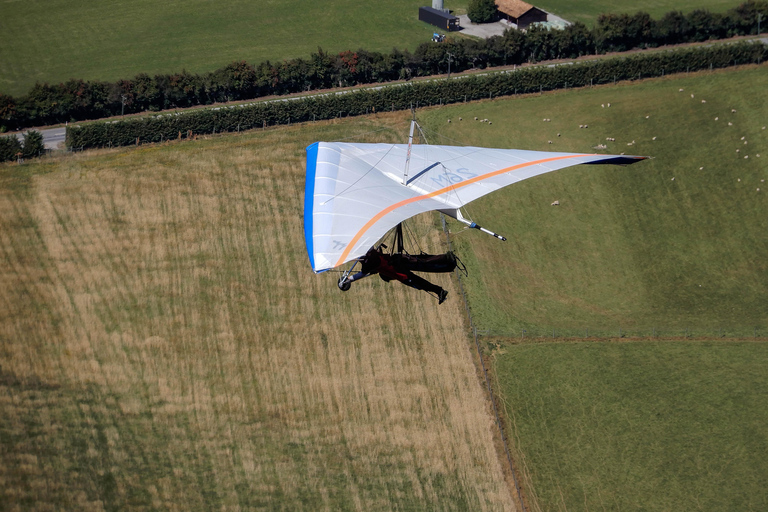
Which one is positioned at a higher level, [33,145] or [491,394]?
[33,145]

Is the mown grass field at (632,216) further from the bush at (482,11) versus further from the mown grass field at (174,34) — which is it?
the mown grass field at (174,34)

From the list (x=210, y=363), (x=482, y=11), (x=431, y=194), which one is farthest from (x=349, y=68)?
(x=431, y=194)

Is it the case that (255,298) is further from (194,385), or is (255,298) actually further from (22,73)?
(22,73)

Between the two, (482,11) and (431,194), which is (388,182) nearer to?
(431,194)

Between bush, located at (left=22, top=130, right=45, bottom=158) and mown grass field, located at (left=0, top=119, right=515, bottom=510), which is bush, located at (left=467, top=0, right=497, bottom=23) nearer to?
mown grass field, located at (left=0, top=119, right=515, bottom=510)

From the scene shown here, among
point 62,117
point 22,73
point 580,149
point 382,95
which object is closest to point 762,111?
point 580,149

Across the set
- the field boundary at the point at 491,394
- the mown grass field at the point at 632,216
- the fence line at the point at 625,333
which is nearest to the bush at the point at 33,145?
the mown grass field at the point at 632,216
